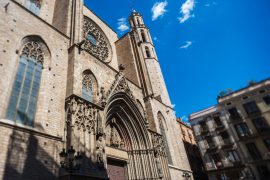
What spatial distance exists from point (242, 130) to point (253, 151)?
2.43 m

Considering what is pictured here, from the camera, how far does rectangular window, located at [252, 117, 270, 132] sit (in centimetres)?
2101

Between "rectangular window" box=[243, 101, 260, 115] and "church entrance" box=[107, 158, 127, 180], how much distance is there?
1771 cm

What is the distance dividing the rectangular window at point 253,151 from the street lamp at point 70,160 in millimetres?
19945

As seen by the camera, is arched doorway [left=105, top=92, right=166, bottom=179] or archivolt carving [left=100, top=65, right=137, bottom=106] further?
arched doorway [left=105, top=92, right=166, bottom=179]

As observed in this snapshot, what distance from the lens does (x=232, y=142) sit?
2245 centimetres

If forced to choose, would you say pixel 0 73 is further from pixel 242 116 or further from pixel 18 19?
pixel 242 116

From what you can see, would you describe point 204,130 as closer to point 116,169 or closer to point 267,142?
point 267,142

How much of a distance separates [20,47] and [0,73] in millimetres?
1768

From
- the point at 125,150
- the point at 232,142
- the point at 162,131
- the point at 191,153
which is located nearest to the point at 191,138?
the point at 191,153

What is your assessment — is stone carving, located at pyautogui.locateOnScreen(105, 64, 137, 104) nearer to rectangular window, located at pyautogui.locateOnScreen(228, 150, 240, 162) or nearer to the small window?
the small window

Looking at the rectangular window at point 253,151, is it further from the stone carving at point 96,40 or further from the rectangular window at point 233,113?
the stone carving at point 96,40

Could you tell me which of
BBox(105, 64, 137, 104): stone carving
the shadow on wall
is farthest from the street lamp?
BBox(105, 64, 137, 104): stone carving

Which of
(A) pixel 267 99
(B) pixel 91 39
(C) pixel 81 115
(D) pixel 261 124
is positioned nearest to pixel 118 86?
(C) pixel 81 115

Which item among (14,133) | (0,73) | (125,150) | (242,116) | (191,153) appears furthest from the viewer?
(191,153)
